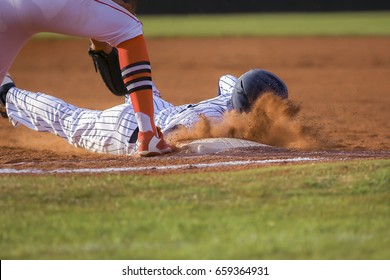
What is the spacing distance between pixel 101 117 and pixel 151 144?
2.19ft

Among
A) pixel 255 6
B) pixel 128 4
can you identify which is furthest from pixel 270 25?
pixel 128 4

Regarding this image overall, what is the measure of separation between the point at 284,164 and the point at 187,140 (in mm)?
929

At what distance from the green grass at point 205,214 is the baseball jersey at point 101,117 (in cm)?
102

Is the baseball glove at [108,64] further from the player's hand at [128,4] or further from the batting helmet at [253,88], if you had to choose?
the batting helmet at [253,88]

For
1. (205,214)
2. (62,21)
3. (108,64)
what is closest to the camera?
(205,214)

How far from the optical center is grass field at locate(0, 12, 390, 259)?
334 centimetres

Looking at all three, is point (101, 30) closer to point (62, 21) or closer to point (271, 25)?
point (62, 21)

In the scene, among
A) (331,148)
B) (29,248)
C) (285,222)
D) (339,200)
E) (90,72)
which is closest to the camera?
(29,248)

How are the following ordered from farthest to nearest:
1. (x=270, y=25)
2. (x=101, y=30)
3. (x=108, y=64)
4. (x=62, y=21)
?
1. (x=270, y=25)
2. (x=108, y=64)
3. (x=101, y=30)
4. (x=62, y=21)

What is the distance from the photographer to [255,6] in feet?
86.1

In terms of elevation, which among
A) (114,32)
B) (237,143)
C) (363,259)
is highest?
(114,32)

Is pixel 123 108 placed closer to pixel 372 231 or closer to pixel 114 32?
pixel 114 32
